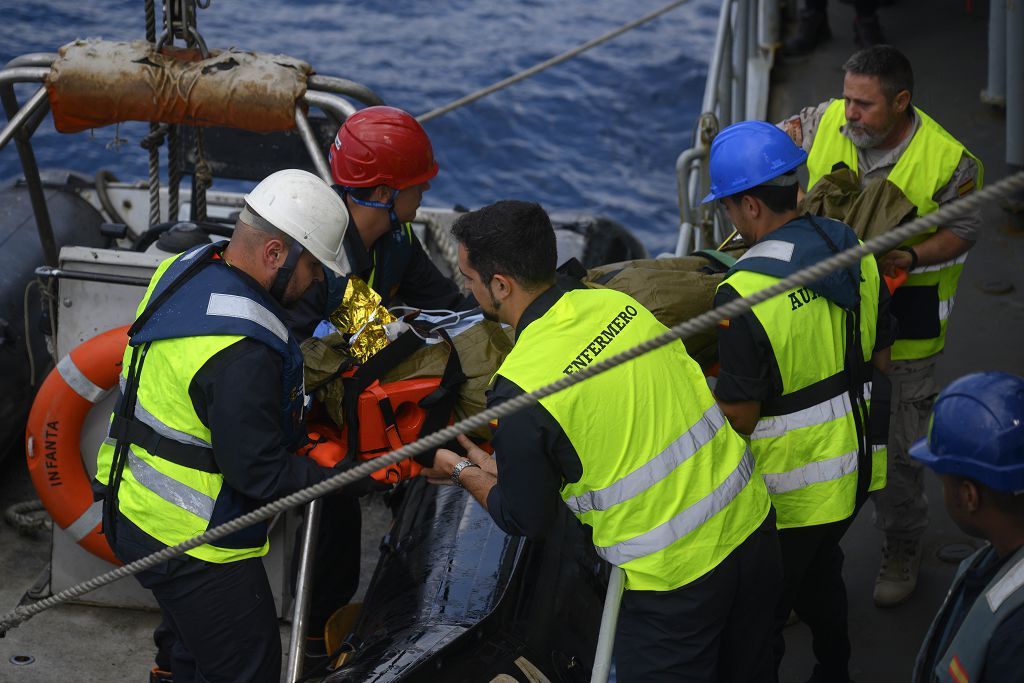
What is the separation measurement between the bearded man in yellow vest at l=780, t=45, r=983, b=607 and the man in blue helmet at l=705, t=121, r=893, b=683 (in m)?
0.56

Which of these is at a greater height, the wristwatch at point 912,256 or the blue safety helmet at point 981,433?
the blue safety helmet at point 981,433

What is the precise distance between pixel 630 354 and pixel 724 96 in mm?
4028

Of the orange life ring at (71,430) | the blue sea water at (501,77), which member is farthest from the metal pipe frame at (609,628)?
the blue sea water at (501,77)

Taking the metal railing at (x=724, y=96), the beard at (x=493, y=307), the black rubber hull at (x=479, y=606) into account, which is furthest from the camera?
the metal railing at (x=724, y=96)

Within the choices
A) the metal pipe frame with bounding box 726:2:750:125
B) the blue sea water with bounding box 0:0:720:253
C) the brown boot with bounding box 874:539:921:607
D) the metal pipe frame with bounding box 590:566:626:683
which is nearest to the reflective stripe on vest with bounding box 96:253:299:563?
the metal pipe frame with bounding box 590:566:626:683

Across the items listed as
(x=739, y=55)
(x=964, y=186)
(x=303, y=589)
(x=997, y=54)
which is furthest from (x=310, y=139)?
(x=997, y=54)

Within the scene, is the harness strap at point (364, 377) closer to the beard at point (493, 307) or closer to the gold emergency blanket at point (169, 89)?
the beard at point (493, 307)

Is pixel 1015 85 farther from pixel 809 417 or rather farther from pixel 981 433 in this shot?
pixel 981 433

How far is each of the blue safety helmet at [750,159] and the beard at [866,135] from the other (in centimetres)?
67

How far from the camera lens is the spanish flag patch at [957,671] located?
2.05 m

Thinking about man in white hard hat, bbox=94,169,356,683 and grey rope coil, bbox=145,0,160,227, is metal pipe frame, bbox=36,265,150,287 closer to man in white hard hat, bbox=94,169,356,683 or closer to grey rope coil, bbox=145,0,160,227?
grey rope coil, bbox=145,0,160,227

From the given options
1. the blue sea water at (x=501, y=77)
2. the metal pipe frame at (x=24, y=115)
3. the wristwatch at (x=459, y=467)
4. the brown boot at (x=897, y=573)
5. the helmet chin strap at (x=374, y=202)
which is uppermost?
the metal pipe frame at (x=24, y=115)

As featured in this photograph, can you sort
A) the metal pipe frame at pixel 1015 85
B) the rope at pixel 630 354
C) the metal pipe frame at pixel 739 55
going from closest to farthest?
the rope at pixel 630 354 → the metal pipe frame at pixel 1015 85 → the metal pipe frame at pixel 739 55

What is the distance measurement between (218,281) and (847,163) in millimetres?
2043
